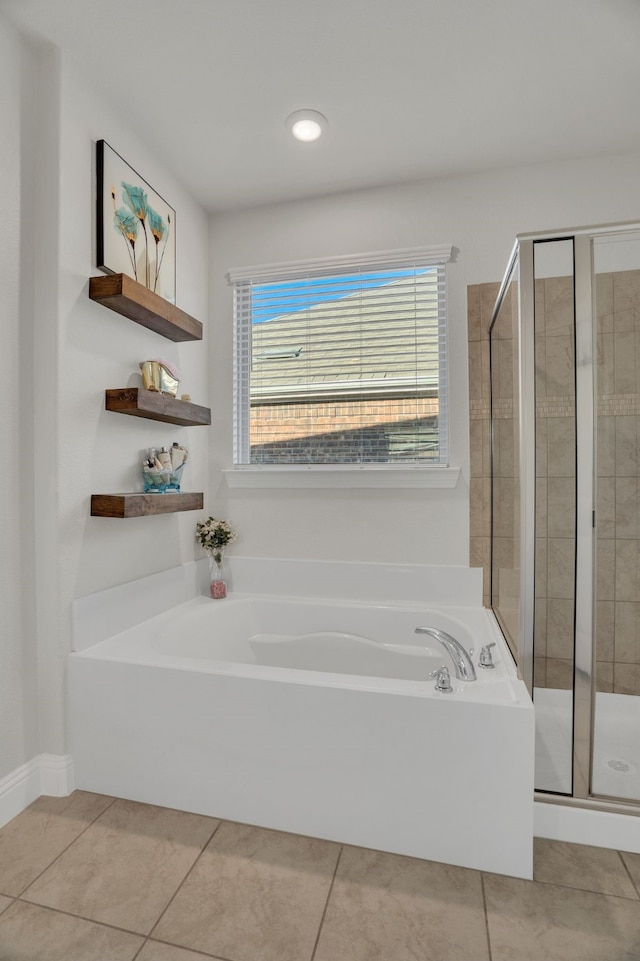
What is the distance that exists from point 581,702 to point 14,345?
2.18 meters

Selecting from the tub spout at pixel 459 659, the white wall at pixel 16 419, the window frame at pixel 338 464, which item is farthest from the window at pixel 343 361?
the white wall at pixel 16 419

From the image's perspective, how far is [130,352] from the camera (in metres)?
2.10

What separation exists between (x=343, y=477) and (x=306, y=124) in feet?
5.09

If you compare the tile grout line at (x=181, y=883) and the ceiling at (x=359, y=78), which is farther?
the ceiling at (x=359, y=78)

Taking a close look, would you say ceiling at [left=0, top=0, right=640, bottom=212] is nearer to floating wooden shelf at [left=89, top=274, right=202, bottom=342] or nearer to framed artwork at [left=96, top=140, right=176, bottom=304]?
framed artwork at [left=96, top=140, right=176, bottom=304]

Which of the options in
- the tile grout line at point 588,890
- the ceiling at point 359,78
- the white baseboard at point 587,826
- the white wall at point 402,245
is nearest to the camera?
the tile grout line at point 588,890

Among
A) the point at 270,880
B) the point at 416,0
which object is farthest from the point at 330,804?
the point at 416,0

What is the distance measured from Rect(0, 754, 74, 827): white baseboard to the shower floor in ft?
5.19

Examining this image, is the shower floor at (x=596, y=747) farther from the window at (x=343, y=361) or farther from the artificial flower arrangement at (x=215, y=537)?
the artificial flower arrangement at (x=215, y=537)

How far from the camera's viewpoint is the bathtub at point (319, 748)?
1.39 meters

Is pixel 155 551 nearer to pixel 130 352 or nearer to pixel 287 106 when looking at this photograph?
pixel 130 352

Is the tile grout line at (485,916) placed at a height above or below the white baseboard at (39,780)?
below

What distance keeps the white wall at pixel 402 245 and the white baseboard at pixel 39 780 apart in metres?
1.25

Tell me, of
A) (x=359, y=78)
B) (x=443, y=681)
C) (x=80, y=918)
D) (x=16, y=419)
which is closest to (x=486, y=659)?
(x=443, y=681)
